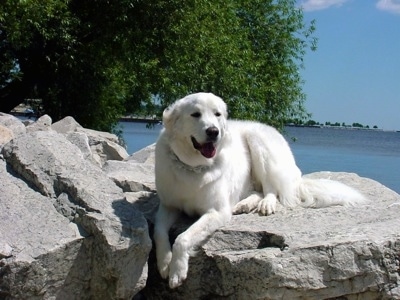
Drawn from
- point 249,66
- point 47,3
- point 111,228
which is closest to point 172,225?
point 111,228

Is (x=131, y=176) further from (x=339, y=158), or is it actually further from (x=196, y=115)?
(x=339, y=158)

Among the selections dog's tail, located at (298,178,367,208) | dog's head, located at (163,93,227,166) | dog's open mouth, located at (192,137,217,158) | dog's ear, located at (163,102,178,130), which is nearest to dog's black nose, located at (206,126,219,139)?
dog's head, located at (163,93,227,166)

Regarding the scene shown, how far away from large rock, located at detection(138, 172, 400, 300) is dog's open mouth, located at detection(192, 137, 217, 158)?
69 cm

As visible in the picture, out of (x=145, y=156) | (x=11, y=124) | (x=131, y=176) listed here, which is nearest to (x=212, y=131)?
(x=131, y=176)

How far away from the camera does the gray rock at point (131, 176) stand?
7707 millimetres

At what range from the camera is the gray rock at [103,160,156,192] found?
7.71 m

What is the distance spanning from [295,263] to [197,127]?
4.91 ft

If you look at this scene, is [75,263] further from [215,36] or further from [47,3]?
[215,36]

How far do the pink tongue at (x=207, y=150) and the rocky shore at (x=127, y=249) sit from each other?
2.22 feet

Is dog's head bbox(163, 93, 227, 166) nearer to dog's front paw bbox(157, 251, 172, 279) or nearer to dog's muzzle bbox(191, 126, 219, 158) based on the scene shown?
dog's muzzle bbox(191, 126, 219, 158)

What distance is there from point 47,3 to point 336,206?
8.77 m

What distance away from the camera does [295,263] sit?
5.36 metres

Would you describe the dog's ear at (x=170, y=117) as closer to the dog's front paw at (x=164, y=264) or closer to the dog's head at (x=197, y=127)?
the dog's head at (x=197, y=127)

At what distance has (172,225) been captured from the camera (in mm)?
6254
